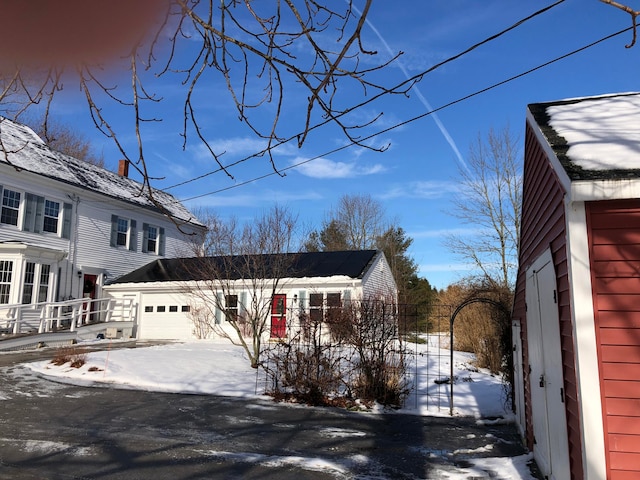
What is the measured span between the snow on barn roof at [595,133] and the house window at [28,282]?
18.0 m

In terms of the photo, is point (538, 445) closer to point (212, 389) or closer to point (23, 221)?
point (212, 389)

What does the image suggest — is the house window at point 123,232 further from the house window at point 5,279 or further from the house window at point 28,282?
the house window at point 5,279

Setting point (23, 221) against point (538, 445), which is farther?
point (23, 221)

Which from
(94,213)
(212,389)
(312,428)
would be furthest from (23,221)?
(312,428)

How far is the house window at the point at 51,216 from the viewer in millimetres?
19547

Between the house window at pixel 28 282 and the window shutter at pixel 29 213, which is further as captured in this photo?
the window shutter at pixel 29 213

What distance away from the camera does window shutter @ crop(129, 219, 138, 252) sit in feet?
79.0

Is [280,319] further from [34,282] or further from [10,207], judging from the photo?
[10,207]

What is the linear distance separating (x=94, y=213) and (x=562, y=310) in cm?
2126

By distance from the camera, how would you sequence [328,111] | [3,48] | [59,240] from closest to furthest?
1. [3,48]
2. [328,111]
3. [59,240]

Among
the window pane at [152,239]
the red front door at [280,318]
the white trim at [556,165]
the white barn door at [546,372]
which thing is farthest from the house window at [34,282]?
the white trim at [556,165]

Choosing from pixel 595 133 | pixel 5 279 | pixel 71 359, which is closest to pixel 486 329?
pixel 595 133

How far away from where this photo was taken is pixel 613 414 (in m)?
3.55

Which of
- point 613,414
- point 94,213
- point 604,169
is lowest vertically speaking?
point 613,414
